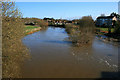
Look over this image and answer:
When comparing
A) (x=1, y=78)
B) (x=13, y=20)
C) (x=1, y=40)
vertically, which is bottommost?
(x=1, y=78)

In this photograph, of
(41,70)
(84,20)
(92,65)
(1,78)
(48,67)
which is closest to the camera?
(1,78)

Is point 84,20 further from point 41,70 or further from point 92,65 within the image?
point 41,70

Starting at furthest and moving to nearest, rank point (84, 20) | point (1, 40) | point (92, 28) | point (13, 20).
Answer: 1. point (84, 20)
2. point (92, 28)
3. point (13, 20)
4. point (1, 40)

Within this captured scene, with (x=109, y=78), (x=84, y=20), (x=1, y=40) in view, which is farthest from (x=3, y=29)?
(x=84, y=20)

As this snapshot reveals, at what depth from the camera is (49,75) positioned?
8438mm

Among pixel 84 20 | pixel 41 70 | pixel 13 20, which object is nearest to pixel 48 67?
pixel 41 70

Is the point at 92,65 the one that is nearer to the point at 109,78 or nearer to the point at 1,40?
the point at 109,78

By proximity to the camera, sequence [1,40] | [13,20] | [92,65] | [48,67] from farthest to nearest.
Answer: [92,65] < [48,67] < [13,20] < [1,40]

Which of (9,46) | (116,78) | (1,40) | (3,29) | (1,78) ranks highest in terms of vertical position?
(3,29)

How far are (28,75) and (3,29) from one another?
4.33 meters

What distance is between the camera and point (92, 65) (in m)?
10.6

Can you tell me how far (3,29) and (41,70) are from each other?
5.03m

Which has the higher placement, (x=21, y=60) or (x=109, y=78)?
(x=21, y=60)

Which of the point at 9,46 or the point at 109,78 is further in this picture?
the point at 109,78
